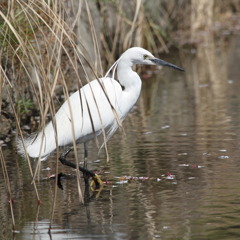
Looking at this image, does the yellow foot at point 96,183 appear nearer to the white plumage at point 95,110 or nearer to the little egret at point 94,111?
the little egret at point 94,111

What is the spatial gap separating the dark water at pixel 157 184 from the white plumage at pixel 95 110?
1.12ft

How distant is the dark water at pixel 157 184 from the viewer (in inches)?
197

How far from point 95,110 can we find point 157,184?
0.89m

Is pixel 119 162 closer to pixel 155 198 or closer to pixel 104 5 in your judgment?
pixel 155 198

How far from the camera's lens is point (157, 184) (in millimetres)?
6180

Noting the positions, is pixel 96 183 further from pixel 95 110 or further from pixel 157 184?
pixel 95 110

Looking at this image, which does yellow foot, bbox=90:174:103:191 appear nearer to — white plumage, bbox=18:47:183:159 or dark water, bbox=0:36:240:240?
dark water, bbox=0:36:240:240

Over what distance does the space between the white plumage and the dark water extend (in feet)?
1.12

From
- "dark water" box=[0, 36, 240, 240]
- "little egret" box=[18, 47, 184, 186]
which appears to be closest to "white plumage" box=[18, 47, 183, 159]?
"little egret" box=[18, 47, 184, 186]

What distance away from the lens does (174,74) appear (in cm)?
1330

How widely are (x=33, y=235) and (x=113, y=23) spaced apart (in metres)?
10.3

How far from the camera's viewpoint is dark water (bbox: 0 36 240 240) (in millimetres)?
5004

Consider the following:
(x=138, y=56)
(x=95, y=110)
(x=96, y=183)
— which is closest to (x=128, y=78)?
(x=138, y=56)

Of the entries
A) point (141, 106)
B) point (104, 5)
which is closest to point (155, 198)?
point (141, 106)
